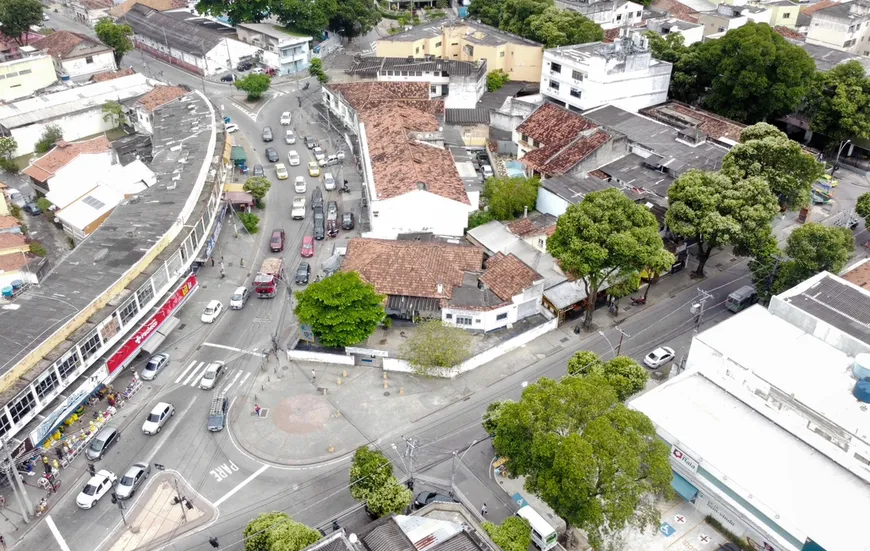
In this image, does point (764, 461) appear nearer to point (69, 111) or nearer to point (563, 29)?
point (563, 29)

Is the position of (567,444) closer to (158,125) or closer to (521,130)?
(521,130)

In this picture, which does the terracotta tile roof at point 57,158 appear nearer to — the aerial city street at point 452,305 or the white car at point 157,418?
the aerial city street at point 452,305

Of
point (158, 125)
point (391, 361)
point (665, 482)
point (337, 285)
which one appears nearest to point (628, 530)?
point (665, 482)

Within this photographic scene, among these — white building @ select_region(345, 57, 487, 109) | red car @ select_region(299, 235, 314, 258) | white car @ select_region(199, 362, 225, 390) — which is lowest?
white car @ select_region(199, 362, 225, 390)

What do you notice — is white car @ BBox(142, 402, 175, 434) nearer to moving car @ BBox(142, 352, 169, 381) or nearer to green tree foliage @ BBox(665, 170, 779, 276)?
moving car @ BBox(142, 352, 169, 381)

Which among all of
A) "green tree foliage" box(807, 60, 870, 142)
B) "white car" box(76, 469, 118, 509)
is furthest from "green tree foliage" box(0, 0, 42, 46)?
"green tree foliage" box(807, 60, 870, 142)

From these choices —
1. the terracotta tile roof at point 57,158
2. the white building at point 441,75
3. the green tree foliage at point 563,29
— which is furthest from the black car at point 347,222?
the green tree foliage at point 563,29
